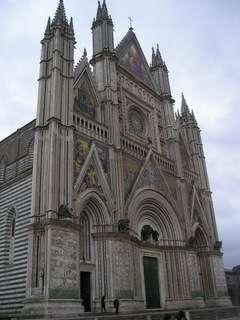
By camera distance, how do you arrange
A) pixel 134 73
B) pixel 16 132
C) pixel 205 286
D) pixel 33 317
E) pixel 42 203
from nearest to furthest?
pixel 33 317 → pixel 42 203 → pixel 16 132 → pixel 205 286 → pixel 134 73

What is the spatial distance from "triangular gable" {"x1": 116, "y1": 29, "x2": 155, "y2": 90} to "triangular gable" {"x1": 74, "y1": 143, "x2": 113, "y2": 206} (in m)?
11.1

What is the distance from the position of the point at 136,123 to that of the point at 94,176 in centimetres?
919

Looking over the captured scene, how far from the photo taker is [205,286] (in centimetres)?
2977

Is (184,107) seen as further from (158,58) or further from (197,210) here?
(197,210)

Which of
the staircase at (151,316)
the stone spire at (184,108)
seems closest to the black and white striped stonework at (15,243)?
the staircase at (151,316)

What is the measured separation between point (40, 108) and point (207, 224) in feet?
60.0

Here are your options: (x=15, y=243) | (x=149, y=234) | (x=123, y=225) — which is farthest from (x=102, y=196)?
(x=149, y=234)

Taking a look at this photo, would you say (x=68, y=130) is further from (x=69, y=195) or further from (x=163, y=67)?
(x=163, y=67)

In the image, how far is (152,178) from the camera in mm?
27562

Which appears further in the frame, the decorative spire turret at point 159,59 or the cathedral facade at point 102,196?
the decorative spire turret at point 159,59

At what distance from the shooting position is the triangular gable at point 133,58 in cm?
3144

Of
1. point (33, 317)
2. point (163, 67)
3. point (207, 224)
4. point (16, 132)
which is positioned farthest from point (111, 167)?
point (163, 67)

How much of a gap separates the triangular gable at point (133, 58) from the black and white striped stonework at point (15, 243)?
14.4 metres

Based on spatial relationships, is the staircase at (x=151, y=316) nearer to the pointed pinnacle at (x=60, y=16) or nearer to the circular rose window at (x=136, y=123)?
the circular rose window at (x=136, y=123)
